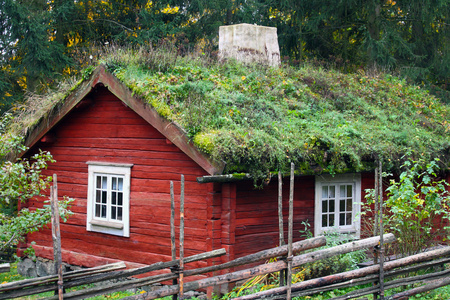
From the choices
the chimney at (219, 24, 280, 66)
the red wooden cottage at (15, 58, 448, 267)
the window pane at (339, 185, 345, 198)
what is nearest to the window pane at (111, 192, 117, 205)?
the red wooden cottage at (15, 58, 448, 267)

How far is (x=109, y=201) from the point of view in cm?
986

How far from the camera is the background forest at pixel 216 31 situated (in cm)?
1839

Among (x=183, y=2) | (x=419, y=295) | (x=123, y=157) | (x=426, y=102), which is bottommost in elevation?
(x=419, y=295)

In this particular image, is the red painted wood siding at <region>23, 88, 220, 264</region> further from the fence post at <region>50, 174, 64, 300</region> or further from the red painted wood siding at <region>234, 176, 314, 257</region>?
the fence post at <region>50, 174, 64, 300</region>

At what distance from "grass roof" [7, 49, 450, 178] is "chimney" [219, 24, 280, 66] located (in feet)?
2.91


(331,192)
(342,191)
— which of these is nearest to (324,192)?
(331,192)

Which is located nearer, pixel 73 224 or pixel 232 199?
pixel 232 199

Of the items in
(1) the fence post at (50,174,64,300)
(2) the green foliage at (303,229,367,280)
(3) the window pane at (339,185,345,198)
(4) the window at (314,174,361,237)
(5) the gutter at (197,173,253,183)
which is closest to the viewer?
(1) the fence post at (50,174,64,300)

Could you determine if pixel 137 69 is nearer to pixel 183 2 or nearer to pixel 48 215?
pixel 48 215

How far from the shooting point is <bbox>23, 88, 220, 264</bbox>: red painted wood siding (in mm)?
8672

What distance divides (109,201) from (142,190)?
2.93 ft

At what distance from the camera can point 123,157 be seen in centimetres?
981

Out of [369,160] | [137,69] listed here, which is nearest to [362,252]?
[369,160]

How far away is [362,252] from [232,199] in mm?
2970
